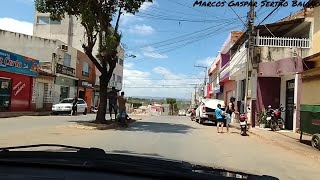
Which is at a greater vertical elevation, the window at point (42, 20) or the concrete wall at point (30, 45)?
the window at point (42, 20)

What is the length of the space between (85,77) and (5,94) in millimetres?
24353

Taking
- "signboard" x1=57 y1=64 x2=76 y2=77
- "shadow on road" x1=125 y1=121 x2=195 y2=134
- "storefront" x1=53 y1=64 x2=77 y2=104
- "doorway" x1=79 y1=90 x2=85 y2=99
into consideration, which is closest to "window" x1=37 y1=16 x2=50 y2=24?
"doorway" x1=79 y1=90 x2=85 y2=99

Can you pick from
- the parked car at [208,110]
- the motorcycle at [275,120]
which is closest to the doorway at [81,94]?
the parked car at [208,110]

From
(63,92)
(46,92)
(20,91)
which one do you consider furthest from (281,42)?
(63,92)

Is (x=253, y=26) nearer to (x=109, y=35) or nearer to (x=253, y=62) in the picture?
(x=253, y=62)

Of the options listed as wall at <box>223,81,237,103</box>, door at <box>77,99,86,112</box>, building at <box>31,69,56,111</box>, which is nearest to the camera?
building at <box>31,69,56,111</box>

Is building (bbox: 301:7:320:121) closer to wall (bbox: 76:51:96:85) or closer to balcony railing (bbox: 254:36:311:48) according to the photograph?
balcony railing (bbox: 254:36:311:48)

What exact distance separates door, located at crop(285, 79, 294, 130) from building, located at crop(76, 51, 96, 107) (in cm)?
3045

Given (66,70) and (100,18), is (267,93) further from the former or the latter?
(66,70)

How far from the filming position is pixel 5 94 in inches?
1308

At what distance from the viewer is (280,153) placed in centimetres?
1591

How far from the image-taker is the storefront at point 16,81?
32844mm

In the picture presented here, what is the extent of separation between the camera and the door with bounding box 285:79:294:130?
27.0 metres

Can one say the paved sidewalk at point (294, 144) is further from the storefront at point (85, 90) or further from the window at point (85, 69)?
the window at point (85, 69)
